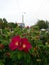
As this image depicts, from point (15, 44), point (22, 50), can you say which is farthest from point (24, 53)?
point (15, 44)

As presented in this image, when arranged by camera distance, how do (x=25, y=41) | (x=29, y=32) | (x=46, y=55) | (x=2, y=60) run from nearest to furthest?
(x=25, y=41)
(x=2, y=60)
(x=46, y=55)
(x=29, y=32)

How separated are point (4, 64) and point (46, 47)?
60 cm

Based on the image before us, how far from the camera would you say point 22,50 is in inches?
114

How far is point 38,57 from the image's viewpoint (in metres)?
3.25

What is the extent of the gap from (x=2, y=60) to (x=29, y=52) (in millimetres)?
371

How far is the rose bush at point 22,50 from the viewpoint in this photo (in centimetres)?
293

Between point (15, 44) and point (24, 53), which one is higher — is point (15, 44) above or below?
above

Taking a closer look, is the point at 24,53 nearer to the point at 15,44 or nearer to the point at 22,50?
the point at 22,50

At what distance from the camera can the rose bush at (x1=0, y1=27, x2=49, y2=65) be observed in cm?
293

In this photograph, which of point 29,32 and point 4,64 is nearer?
point 4,64

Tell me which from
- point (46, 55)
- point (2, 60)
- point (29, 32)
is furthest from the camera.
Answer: point (29, 32)

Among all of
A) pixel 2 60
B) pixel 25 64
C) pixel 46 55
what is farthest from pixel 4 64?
pixel 46 55

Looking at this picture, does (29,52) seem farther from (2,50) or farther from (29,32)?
(29,32)

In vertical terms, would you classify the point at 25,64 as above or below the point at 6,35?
below
